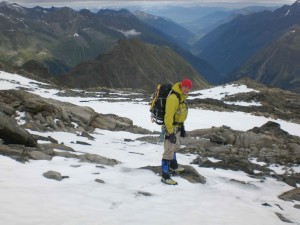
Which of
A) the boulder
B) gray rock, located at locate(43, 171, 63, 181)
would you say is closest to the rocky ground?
the boulder

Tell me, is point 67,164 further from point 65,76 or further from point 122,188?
point 65,76

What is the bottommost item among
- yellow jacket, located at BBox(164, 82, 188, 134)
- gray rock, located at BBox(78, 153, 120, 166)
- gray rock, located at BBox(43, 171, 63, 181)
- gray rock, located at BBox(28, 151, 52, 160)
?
gray rock, located at BBox(78, 153, 120, 166)

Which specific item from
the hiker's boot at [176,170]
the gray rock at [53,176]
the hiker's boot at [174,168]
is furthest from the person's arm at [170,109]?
the gray rock at [53,176]

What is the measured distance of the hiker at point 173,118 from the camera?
39.1 feet

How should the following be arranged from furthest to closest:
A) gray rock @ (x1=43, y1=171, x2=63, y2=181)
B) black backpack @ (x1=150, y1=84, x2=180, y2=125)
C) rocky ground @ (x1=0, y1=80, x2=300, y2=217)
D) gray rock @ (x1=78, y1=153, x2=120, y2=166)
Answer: gray rock @ (x1=78, y1=153, x2=120, y2=166) < rocky ground @ (x1=0, y1=80, x2=300, y2=217) < black backpack @ (x1=150, y1=84, x2=180, y2=125) < gray rock @ (x1=43, y1=171, x2=63, y2=181)

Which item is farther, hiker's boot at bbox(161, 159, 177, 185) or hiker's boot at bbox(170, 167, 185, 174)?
hiker's boot at bbox(170, 167, 185, 174)

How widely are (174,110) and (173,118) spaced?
66 cm

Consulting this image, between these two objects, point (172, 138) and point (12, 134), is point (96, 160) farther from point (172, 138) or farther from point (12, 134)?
point (172, 138)

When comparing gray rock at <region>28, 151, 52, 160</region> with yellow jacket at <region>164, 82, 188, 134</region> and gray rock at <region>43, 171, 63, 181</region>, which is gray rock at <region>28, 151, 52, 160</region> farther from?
yellow jacket at <region>164, 82, 188, 134</region>

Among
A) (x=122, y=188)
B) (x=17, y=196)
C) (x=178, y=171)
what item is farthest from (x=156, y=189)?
(x=17, y=196)

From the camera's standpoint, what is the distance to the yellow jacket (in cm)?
1189

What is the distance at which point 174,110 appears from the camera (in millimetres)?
11961

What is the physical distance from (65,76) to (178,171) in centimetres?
18697

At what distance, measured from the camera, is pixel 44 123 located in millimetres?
18922
